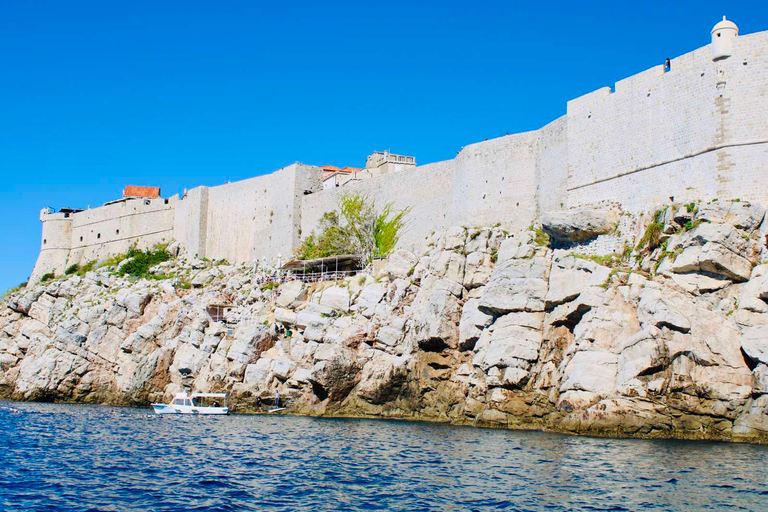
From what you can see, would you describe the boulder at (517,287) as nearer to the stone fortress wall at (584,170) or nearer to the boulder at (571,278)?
the boulder at (571,278)

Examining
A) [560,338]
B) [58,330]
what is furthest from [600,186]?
[58,330]

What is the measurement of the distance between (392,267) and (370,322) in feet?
9.39

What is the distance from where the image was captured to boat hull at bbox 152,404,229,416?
111ft

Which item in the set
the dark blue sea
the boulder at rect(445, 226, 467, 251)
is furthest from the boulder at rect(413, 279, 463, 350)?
the dark blue sea

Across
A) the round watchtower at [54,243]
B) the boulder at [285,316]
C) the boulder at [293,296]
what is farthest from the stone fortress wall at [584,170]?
the round watchtower at [54,243]

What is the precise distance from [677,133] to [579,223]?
14.9 ft

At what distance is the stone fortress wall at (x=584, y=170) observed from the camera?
81.9ft

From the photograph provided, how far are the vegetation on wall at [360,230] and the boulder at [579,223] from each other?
11155 mm

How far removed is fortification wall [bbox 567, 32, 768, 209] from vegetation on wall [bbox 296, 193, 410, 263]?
37.5 ft

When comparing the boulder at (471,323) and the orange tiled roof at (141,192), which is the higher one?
the orange tiled roof at (141,192)

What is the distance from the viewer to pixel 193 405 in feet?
115

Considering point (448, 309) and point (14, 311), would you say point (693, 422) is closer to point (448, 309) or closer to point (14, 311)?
point (448, 309)

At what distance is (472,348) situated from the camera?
95.6 feet

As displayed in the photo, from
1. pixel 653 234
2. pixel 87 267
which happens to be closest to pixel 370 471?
pixel 653 234
